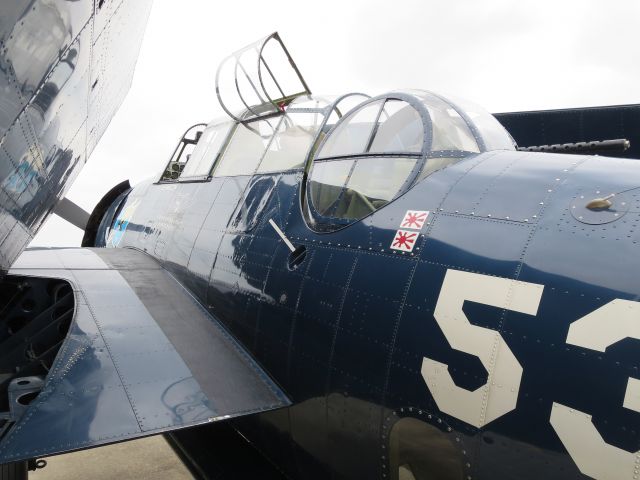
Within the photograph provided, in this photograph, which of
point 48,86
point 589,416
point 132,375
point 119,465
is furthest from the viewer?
point 119,465

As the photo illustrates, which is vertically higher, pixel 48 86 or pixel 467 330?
pixel 48 86

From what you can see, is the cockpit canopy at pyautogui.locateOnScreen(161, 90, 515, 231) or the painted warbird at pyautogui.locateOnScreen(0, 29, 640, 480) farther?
the cockpit canopy at pyautogui.locateOnScreen(161, 90, 515, 231)

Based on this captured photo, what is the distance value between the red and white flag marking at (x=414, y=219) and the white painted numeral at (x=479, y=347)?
473 mm

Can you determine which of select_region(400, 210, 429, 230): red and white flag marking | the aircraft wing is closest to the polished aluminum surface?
the aircraft wing

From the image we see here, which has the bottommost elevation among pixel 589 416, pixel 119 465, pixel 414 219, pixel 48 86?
pixel 119 465

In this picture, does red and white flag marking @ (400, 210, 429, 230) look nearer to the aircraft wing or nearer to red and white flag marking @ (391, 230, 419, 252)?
red and white flag marking @ (391, 230, 419, 252)

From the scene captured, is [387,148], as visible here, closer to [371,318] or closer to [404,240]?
[404,240]

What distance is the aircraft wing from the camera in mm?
3301

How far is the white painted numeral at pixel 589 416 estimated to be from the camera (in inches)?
84.4

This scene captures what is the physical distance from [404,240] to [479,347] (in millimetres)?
926

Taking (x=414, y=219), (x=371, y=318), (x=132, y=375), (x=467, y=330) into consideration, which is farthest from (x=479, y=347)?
(x=132, y=375)

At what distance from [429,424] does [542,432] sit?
0.66m

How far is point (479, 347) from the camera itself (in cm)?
266

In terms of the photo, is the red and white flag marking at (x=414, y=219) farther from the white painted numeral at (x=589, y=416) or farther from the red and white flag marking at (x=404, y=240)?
the white painted numeral at (x=589, y=416)
